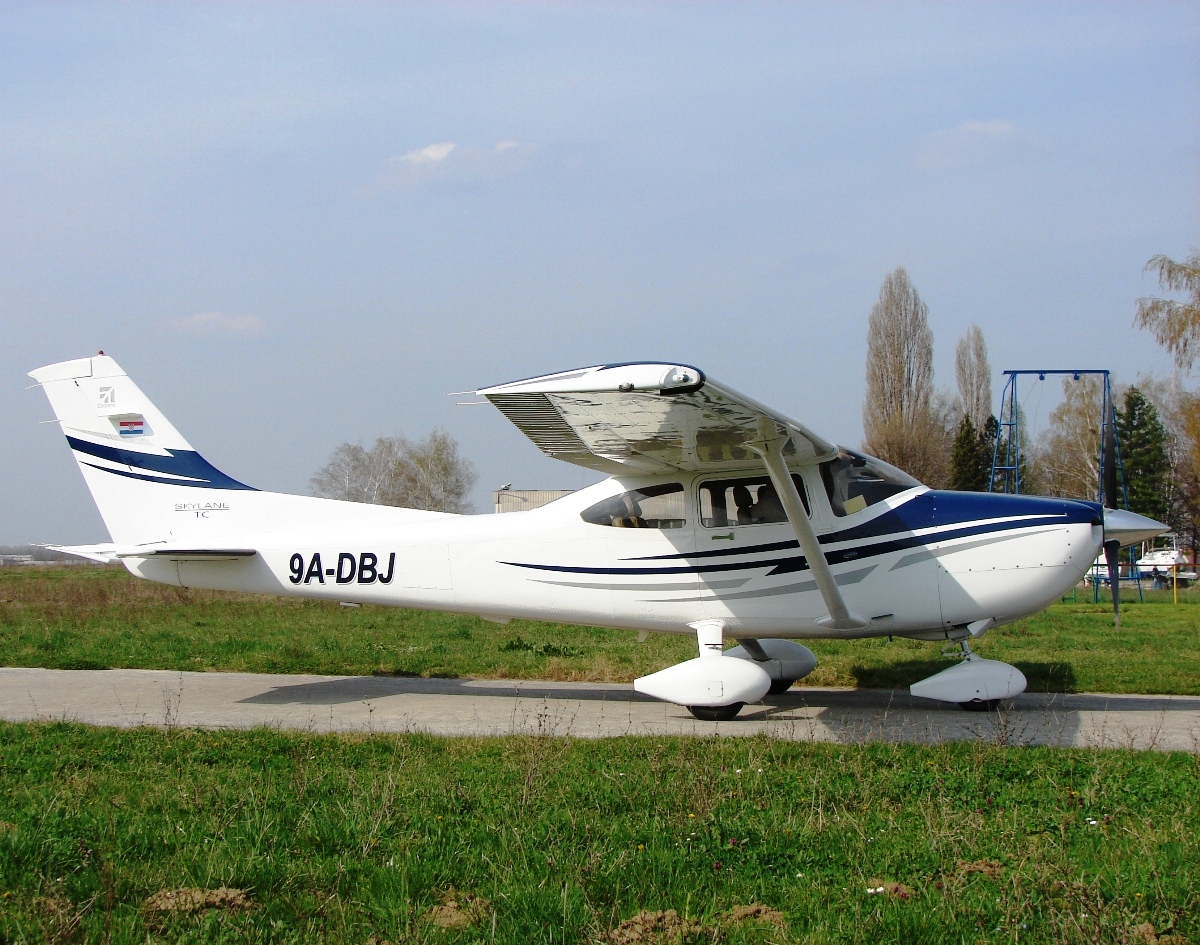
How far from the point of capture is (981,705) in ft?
31.1

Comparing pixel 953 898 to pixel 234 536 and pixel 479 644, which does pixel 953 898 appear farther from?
pixel 479 644

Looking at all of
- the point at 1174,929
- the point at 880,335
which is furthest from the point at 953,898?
the point at 880,335

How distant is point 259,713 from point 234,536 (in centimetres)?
244

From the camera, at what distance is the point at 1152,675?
11.5 meters

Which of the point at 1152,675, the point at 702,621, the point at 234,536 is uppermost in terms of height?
the point at 234,536

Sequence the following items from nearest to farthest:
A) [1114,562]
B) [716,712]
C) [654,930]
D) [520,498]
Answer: [654,930]
[716,712]
[1114,562]
[520,498]

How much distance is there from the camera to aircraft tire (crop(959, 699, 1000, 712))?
9.28 meters

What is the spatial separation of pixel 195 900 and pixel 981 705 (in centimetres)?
749

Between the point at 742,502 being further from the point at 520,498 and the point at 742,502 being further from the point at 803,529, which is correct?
the point at 520,498

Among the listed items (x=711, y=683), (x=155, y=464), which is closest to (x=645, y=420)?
(x=711, y=683)

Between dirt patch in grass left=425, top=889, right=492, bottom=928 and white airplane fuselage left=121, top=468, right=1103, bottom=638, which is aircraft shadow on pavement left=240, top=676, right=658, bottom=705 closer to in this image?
white airplane fuselage left=121, top=468, right=1103, bottom=638

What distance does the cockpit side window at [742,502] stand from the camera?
382 inches

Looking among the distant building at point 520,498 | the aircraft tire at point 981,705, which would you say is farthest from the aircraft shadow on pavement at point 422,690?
the distant building at point 520,498

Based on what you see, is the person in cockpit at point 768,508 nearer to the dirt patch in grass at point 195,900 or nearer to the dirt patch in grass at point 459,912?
the dirt patch in grass at point 459,912
